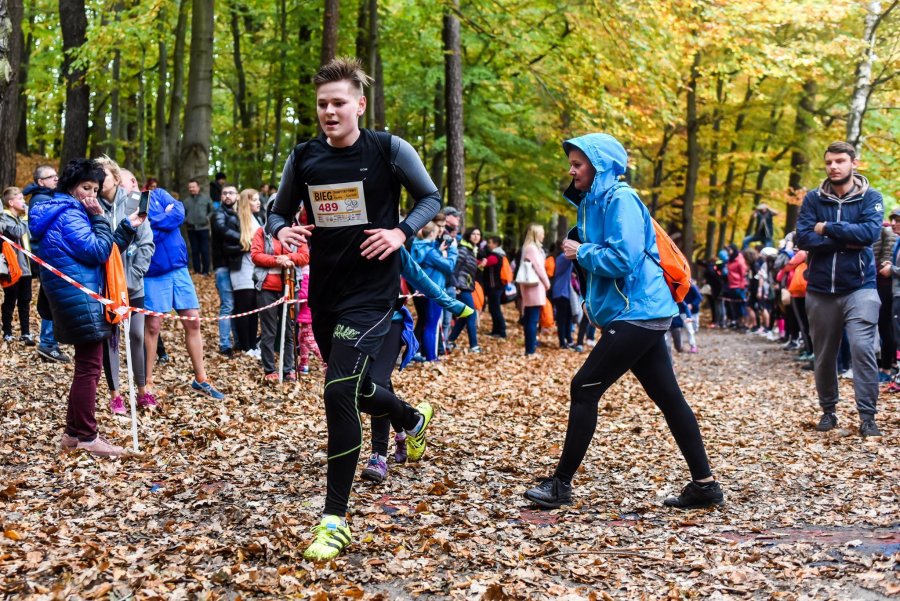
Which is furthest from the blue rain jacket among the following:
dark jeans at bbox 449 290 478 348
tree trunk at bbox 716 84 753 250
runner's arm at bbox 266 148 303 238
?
tree trunk at bbox 716 84 753 250

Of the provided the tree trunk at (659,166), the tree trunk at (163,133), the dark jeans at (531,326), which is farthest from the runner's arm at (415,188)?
the tree trunk at (659,166)

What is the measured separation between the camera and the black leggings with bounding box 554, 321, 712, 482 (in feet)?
16.9

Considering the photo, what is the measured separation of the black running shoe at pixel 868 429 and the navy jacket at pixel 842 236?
1.20 meters

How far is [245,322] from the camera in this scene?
1162cm

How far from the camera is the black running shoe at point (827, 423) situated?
8.02m

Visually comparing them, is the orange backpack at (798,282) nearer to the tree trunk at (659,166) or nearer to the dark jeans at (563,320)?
the dark jeans at (563,320)

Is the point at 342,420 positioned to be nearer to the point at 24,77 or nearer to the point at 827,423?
the point at 827,423

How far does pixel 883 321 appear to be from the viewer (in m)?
11.4

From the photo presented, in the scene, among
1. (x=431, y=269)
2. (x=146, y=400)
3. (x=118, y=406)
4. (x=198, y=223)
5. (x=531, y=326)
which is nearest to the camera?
(x=118, y=406)

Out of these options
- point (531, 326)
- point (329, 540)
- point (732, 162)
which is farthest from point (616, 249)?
point (732, 162)

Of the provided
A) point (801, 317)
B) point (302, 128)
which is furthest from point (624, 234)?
point (302, 128)

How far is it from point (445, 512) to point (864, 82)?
16.5m

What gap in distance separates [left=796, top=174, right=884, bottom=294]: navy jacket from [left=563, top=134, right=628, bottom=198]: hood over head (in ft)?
10.1

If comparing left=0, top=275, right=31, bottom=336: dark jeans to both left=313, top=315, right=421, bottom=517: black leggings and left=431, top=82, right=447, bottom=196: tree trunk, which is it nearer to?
left=313, top=315, right=421, bottom=517: black leggings
